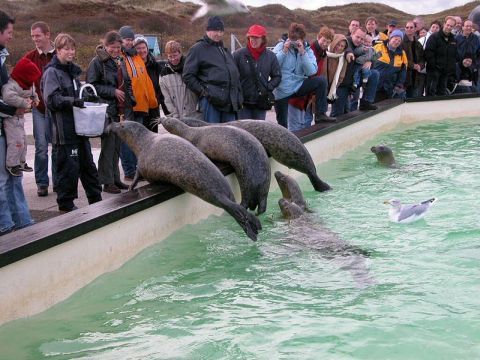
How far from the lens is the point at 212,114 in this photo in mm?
8758

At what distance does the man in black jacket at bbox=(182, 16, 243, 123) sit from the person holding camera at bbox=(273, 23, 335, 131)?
59.8 inches

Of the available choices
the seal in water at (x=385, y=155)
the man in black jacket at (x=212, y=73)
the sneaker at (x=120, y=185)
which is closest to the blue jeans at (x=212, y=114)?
the man in black jacket at (x=212, y=73)

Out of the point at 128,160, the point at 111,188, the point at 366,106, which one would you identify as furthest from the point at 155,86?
the point at 366,106

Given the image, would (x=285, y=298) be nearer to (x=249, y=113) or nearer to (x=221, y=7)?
(x=221, y=7)

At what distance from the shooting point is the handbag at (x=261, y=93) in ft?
30.3

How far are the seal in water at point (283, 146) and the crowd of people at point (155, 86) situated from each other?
0.65 meters

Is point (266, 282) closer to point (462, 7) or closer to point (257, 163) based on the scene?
point (257, 163)

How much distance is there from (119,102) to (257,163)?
194cm

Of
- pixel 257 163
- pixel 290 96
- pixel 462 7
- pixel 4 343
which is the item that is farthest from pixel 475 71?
pixel 462 7

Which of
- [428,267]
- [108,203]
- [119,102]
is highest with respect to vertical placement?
[119,102]

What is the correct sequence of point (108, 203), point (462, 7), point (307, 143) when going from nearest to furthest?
point (108, 203) → point (307, 143) → point (462, 7)

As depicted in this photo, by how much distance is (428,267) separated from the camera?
18.1 ft

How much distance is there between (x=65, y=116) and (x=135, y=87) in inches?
65.0

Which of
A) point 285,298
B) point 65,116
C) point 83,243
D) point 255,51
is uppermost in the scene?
point 255,51
